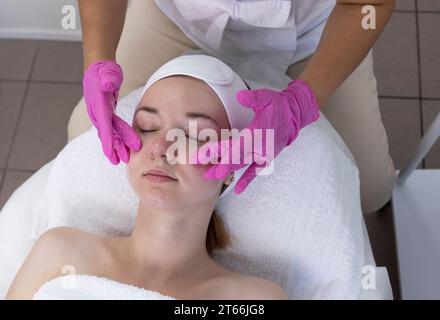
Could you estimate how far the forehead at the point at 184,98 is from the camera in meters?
1.11

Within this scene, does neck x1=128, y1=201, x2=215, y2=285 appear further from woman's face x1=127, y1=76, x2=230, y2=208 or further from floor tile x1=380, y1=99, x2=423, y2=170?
floor tile x1=380, y1=99, x2=423, y2=170

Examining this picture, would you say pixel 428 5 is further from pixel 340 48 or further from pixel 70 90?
pixel 70 90

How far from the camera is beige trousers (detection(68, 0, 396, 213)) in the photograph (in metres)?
1.53

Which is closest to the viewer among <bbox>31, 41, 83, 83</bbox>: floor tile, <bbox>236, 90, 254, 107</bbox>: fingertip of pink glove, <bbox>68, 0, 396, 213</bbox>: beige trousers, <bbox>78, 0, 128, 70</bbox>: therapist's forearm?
<bbox>236, 90, 254, 107</bbox>: fingertip of pink glove

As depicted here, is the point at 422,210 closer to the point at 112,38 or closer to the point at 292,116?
the point at 292,116

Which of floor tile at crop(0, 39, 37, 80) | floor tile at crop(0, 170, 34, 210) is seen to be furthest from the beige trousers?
floor tile at crop(0, 39, 37, 80)

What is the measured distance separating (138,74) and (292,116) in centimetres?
53

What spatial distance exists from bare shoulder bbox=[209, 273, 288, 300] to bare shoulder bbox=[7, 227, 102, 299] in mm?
298

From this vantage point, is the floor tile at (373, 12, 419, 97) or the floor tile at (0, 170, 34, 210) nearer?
the floor tile at (0, 170, 34, 210)

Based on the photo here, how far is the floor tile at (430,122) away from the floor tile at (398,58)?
0.06 metres

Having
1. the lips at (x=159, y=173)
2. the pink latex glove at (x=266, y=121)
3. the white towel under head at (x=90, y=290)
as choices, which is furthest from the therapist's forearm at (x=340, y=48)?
the white towel under head at (x=90, y=290)

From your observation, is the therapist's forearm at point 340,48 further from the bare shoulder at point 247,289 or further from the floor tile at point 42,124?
the floor tile at point 42,124

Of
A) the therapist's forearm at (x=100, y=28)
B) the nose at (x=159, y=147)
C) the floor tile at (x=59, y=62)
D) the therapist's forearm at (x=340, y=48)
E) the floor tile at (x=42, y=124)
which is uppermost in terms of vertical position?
the floor tile at (x=59, y=62)

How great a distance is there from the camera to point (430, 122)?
211 centimetres
